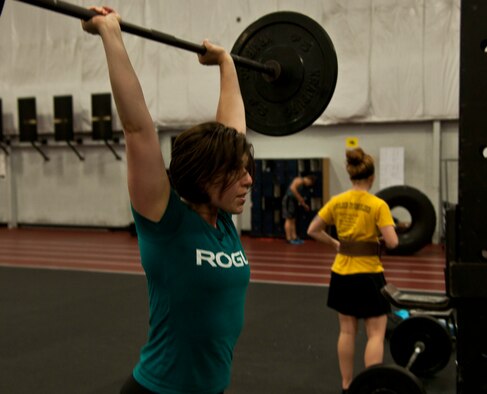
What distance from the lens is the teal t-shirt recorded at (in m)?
1.17

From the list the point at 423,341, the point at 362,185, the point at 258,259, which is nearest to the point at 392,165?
the point at 258,259

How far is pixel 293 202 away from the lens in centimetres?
815

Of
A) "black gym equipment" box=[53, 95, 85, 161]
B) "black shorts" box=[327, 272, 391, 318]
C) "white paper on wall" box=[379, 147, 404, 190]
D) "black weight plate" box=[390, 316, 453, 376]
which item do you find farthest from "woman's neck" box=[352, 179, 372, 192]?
"black gym equipment" box=[53, 95, 85, 161]

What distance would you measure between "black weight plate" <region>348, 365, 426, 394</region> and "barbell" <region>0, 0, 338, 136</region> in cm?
105

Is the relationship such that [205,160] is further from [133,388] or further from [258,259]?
[258,259]

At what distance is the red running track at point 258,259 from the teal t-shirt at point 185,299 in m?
4.20

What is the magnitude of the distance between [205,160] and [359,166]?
1757 mm

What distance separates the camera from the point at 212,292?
1.19 metres

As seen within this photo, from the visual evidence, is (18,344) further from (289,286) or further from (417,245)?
(417,245)

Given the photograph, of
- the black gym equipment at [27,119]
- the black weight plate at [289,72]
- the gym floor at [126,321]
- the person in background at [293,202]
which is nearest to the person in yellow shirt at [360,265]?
the gym floor at [126,321]

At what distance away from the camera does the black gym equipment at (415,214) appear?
698 cm

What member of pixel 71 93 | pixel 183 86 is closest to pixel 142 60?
pixel 183 86

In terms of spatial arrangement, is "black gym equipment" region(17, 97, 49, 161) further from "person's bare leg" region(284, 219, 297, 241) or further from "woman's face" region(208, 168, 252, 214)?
"woman's face" region(208, 168, 252, 214)

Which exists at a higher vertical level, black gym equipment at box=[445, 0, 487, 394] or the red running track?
black gym equipment at box=[445, 0, 487, 394]
